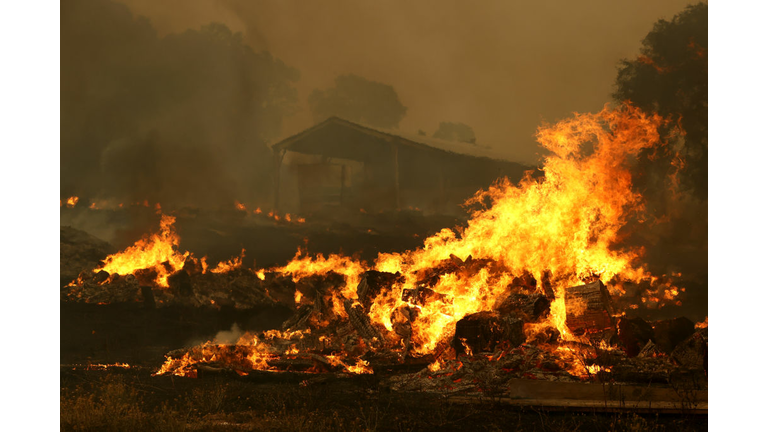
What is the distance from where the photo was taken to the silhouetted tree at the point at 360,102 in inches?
477

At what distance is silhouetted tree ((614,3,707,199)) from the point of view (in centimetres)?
1152

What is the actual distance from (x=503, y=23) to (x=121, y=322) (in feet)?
30.6

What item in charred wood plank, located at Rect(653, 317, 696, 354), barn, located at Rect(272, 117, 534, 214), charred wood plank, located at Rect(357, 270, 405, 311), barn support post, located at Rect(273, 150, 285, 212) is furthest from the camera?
barn support post, located at Rect(273, 150, 285, 212)

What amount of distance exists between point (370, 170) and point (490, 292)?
5771 mm

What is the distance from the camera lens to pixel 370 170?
14219mm

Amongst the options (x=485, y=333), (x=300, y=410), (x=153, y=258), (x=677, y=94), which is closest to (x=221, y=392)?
(x=300, y=410)

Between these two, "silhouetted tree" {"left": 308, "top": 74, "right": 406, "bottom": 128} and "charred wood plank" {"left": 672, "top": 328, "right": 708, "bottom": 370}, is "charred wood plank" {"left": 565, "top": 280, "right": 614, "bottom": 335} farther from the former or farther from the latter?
"silhouetted tree" {"left": 308, "top": 74, "right": 406, "bottom": 128}

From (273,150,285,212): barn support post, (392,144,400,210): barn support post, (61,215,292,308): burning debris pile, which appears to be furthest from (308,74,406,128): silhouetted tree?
(61,215,292,308): burning debris pile

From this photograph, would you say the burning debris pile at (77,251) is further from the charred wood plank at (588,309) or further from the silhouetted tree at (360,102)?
the charred wood plank at (588,309)

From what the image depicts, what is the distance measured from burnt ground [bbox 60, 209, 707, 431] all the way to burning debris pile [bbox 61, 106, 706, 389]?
39 centimetres

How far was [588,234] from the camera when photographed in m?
9.80
